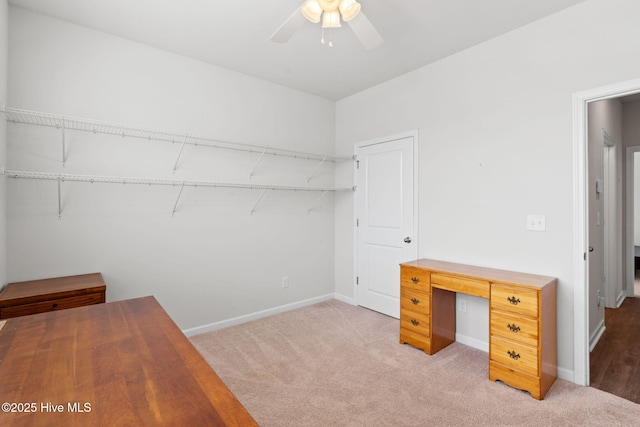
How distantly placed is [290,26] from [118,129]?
172cm

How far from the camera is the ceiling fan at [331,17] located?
1.81 m

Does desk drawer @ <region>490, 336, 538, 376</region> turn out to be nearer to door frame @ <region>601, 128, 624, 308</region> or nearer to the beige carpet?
the beige carpet

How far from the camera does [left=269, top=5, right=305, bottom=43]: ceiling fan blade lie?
1.86 m

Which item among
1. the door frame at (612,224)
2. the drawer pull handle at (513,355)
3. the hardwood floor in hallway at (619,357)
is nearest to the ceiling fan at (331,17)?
the drawer pull handle at (513,355)

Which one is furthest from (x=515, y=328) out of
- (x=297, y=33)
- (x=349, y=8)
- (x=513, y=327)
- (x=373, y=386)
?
(x=297, y=33)

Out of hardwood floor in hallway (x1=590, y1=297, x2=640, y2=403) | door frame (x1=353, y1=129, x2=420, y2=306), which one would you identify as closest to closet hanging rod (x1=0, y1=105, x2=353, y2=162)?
door frame (x1=353, y1=129, x2=420, y2=306)

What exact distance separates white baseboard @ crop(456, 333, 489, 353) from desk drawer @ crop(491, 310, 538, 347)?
0.61 meters

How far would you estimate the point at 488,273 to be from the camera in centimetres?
252

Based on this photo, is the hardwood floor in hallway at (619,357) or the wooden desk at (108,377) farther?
the hardwood floor in hallway at (619,357)

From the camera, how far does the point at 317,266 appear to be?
4.08m

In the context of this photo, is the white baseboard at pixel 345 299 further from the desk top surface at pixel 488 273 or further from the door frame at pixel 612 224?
the door frame at pixel 612 224

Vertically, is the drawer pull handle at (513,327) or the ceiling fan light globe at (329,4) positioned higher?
the ceiling fan light globe at (329,4)

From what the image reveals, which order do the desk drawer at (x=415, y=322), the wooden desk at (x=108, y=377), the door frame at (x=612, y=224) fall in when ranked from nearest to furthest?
1. the wooden desk at (x=108, y=377)
2. the desk drawer at (x=415, y=322)
3. the door frame at (x=612, y=224)

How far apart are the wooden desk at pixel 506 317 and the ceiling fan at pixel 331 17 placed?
6.22 feet
